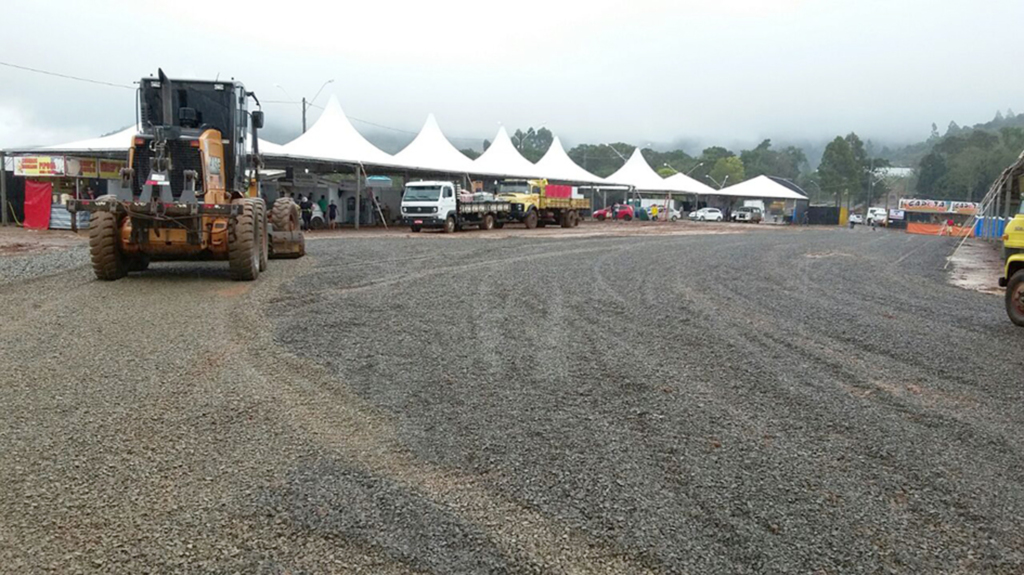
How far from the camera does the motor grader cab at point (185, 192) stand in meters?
11.3

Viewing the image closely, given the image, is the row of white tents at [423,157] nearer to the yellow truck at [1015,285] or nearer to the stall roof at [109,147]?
the stall roof at [109,147]

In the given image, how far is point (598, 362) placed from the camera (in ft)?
23.4

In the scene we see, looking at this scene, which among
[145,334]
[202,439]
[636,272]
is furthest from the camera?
[636,272]

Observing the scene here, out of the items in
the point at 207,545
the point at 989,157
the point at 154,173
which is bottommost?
the point at 207,545

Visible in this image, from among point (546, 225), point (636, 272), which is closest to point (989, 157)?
point (546, 225)

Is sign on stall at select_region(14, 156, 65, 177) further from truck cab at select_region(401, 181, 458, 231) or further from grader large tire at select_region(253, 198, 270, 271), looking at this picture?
grader large tire at select_region(253, 198, 270, 271)

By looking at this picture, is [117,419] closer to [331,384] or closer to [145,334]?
[331,384]

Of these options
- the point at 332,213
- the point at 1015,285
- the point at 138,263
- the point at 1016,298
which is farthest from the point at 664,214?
the point at 138,263

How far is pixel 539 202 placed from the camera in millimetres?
37750

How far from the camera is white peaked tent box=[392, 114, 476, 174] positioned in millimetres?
39250

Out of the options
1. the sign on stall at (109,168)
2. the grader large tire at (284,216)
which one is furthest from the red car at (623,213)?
the grader large tire at (284,216)

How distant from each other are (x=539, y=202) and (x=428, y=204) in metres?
8.76

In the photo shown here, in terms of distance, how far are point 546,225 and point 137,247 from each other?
31.2 metres

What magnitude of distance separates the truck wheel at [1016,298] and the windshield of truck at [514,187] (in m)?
28.1
